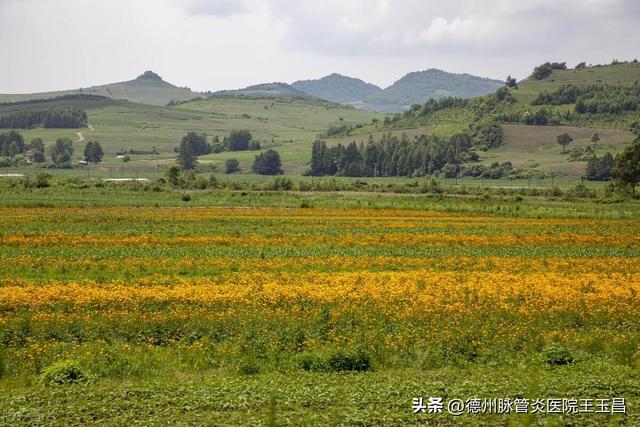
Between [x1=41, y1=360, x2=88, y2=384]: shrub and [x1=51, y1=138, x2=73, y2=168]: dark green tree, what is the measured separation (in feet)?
568

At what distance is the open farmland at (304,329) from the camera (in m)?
12.9

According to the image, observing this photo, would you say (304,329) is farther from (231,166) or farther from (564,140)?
(231,166)

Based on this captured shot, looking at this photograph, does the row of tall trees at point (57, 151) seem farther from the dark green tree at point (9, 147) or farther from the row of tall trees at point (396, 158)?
the row of tall trees at point (396, 158)

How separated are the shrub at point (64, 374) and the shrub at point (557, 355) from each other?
10.4 m

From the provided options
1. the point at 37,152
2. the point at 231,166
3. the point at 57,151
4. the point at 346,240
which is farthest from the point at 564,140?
the point at 346,240

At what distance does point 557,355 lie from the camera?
16.3 meters

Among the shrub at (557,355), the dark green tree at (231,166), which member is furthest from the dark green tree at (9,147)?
the shrub at (557,355)

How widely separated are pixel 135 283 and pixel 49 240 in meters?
15.1

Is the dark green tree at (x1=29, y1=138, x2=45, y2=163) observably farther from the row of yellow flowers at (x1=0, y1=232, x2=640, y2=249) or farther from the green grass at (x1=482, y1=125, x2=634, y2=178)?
the row of yellow flowers at (x1=0, y1=232, x2=640, y2=249)

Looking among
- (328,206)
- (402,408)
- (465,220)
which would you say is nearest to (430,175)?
(328,206)

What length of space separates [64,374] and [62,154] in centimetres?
18125

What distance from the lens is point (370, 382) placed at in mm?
14383

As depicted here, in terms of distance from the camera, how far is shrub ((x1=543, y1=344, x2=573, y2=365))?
16250mm

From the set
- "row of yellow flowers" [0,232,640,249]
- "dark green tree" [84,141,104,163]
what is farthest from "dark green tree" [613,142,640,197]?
"dark green tree" [84,141,104,163]
